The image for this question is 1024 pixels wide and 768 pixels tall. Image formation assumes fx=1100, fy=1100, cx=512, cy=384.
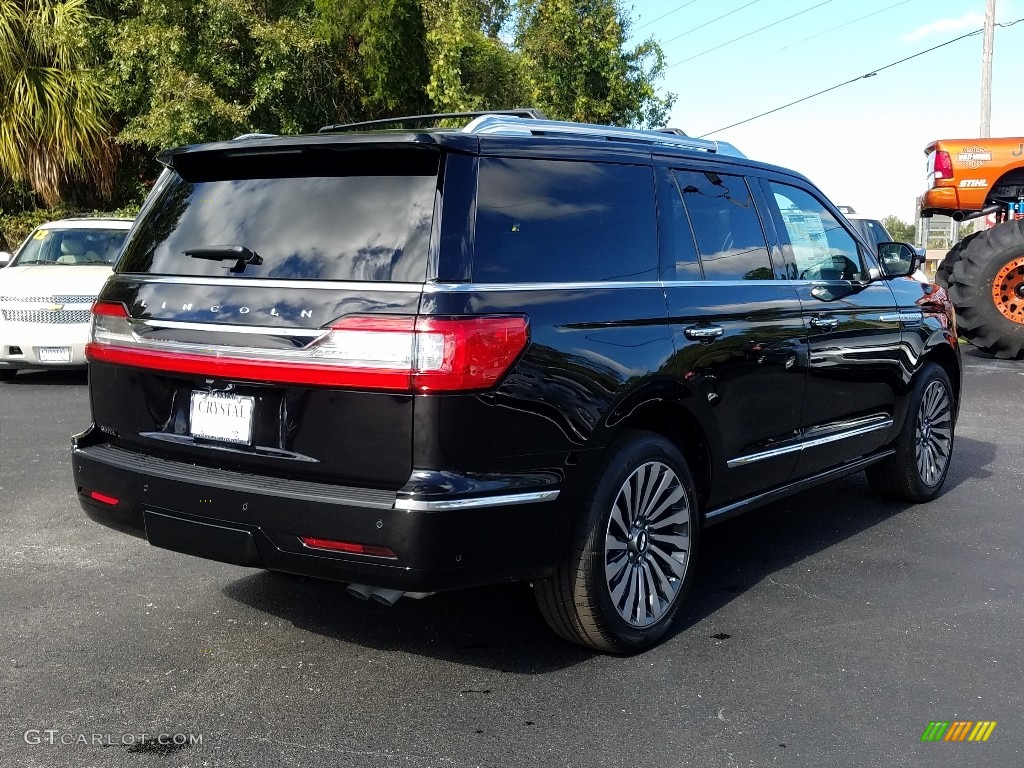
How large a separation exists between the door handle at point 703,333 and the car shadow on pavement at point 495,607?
1149 millimetres

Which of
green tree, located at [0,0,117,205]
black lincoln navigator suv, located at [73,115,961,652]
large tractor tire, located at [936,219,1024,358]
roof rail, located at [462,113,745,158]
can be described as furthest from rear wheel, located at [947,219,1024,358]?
green tree, located at [0,0,117,205]

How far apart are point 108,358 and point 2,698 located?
1225mm

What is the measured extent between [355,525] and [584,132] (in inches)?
70.8

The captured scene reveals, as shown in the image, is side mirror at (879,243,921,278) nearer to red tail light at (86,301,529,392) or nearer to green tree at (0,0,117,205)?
red tail light at (86,301,529,392)

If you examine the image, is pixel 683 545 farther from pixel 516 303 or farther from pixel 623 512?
pixel 516 303

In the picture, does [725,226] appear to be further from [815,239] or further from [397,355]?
[397,355]

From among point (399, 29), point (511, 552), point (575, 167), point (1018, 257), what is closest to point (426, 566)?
point (511, 552)

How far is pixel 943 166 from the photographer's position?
44.5ft

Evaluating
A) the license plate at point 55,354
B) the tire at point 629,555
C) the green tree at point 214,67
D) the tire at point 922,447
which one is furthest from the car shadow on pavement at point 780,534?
the green tree at point 214,67

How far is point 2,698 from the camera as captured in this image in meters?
3.66

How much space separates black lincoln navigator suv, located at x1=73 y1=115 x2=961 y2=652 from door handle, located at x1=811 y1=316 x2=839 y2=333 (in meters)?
0.54

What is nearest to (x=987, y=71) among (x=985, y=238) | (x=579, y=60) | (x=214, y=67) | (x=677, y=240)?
(x=579, y=60)

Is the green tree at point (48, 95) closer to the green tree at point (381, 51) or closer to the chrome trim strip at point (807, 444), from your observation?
the green tree at point (381, 51)

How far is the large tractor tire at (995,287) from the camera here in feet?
40.6
